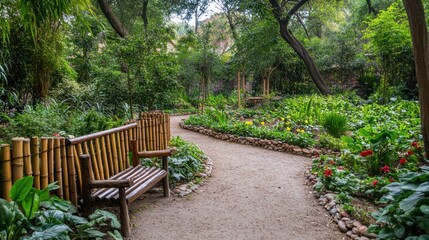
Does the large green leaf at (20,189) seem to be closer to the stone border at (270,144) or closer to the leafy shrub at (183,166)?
the leafy shrub at (183,166)

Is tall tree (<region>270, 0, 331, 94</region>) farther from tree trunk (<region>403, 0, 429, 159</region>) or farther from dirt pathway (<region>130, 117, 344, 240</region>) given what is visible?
tree trunk (<region>403, 0, 429, 159</region>)

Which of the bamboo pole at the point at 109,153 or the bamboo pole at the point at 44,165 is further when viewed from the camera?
the bamboo pole at the point at 109,153

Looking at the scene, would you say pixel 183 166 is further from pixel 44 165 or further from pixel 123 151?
pixel 44 165

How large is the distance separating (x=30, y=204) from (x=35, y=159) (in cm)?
44

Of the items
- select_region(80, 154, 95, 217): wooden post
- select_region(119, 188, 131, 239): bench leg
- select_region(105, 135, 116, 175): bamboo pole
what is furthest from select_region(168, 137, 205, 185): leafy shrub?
select_region(80, 154, 95, 217): wooden post

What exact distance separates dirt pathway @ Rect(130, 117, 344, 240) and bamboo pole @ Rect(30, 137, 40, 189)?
977 millimetres

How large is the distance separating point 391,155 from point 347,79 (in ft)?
36.1

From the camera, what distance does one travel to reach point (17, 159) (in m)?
2.14

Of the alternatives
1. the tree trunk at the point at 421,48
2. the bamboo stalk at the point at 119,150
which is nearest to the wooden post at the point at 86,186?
the bamboo stalk at the point at 119,150

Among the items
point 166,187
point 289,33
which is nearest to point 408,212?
point 166,187

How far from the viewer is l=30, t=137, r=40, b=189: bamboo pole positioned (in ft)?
7.50

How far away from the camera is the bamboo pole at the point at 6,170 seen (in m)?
2.05

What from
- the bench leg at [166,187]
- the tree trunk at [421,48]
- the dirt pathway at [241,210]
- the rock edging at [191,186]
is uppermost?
the tree trunk at [421,48]

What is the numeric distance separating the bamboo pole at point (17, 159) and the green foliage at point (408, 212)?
279 cm
